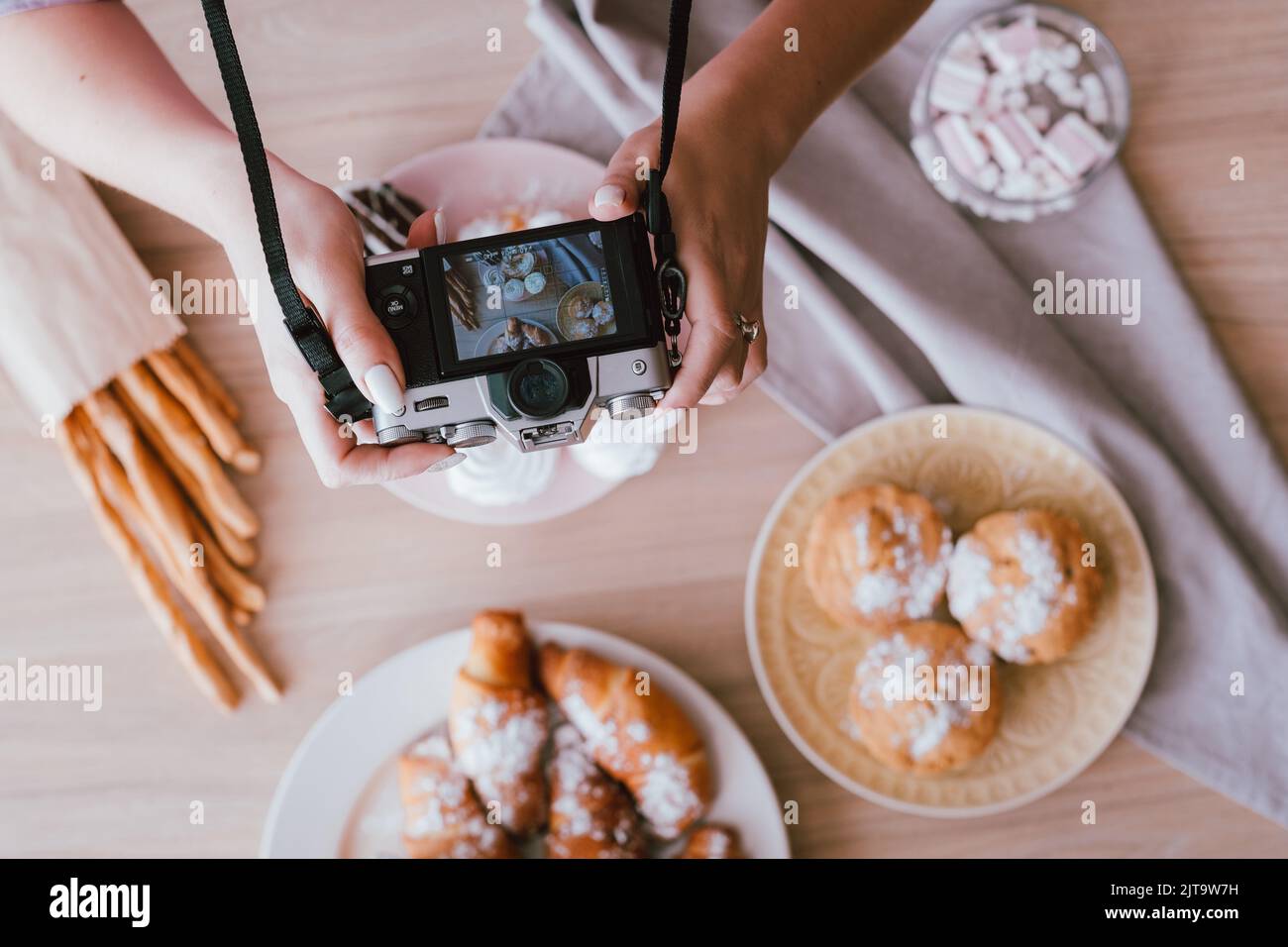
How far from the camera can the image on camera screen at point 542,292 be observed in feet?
1.72

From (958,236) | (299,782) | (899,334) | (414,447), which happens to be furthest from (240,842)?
(958,236)

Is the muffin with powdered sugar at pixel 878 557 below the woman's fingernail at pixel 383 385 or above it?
below

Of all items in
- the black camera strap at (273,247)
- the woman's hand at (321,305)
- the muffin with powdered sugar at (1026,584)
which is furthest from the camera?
the muffin with powdered sugar at (1026,584)

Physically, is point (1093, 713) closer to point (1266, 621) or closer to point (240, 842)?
point (1266, 621)

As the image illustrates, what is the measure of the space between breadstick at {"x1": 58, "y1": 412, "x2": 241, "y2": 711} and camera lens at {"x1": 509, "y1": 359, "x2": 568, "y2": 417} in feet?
1.68

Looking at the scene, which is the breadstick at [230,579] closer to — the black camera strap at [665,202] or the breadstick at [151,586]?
the breadstick at [151,586]

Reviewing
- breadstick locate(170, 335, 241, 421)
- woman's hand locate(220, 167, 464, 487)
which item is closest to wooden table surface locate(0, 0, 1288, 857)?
breadstick locate(170, 335, 241, 421)

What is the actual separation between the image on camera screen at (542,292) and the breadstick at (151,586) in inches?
20.0

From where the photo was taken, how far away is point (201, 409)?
2.71ft

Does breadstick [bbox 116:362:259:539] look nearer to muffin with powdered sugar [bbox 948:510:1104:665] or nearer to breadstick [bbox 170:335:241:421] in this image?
breadstick [bbox 170:335:241:421]

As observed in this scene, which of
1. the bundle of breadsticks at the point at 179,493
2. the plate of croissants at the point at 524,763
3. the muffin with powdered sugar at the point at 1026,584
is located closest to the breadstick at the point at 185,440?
the bundle of breadsticks at the point at 179,493

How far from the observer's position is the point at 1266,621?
85 centimetres

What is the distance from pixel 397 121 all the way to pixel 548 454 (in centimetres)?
37

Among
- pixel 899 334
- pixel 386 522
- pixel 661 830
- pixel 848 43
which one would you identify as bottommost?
pixel 661 830
